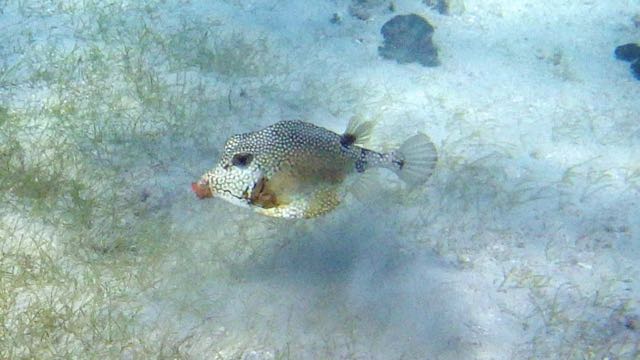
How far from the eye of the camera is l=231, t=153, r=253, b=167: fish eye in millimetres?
3408

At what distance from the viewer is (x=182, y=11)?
7.83 metres

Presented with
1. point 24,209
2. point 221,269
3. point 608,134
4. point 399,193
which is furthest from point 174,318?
point 608,134

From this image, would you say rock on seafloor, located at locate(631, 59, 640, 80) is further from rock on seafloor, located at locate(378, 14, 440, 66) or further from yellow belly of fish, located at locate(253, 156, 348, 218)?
yellow belly of fish, located at locate(253, 156, 348, 218)

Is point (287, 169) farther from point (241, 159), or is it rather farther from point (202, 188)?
point (202, 188)

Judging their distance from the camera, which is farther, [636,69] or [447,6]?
[447,6]

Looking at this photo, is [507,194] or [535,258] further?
[507,194]

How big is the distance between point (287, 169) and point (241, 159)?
0.33m

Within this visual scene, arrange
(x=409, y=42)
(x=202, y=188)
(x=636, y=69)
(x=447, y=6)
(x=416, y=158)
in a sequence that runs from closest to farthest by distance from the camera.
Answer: (x=202, y=188) < (x=416, y=158) < (x=409, y=42) < (x=636, y=69) < (x=447, y=6)

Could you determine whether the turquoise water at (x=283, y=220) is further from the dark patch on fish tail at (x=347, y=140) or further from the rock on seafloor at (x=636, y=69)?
the dark patch on fish tail at (x=347, y=140)

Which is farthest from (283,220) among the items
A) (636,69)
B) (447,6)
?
(636,69)

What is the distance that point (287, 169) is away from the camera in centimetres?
351

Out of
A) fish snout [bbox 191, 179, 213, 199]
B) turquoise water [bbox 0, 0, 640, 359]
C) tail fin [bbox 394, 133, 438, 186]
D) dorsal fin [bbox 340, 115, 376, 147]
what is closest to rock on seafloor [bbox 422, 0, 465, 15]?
turquoise water [bbox 0, 0, 640, 359]

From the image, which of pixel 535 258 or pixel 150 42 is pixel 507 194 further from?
pixel 150 42

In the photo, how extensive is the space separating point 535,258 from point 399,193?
4.81 ft
